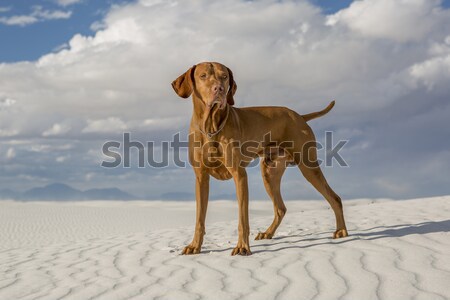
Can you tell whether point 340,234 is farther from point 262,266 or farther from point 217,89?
point 217,89

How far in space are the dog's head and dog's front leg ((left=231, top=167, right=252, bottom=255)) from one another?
86 cm

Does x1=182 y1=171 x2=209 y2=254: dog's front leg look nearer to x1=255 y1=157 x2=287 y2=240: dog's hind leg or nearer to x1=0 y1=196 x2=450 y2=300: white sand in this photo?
x1=0 y1=196 x2=450 y2=300: white sand

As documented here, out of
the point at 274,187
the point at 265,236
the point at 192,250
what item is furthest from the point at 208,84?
the point at 265,236

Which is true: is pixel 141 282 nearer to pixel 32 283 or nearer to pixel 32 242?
pixel 32 283

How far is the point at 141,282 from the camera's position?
446cm

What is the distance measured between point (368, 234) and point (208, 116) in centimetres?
297

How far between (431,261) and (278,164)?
260 cm

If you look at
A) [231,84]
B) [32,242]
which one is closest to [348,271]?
[231,84]

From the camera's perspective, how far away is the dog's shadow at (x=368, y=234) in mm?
5988

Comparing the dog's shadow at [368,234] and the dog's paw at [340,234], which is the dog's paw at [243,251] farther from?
the dog's paw at [340,234]

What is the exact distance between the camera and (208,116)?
5.34 m

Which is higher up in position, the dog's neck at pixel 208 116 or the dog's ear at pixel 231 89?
the dog's ear at pixel 231 89

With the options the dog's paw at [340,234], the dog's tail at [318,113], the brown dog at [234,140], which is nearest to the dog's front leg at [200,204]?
the brown dog at [234,140]

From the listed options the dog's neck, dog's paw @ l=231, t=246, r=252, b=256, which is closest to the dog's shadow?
dog's paw @ l=231, t=246, r=252, b=256
